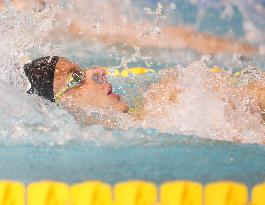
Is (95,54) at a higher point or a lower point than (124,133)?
higher

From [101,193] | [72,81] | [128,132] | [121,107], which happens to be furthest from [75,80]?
[101,193]

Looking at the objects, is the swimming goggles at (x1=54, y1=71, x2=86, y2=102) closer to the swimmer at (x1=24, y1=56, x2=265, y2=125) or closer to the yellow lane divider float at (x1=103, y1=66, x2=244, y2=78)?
the swimmer at (x1=24, y1=56, x2=265, y2=125)

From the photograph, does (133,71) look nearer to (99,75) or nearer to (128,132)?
(99,75)

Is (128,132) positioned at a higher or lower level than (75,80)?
lower

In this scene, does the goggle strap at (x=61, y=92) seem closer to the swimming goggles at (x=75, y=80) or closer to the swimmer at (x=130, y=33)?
the swimming goggles at (x=75, y=80)

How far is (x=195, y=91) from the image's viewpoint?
1473 millimetres

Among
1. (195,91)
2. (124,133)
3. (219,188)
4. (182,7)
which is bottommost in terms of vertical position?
(219,188)

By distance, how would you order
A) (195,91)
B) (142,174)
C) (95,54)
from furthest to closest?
1. (95,54)
2. (195,91)
3. (142,174)

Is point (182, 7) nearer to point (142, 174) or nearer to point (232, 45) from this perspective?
point (232, 45)

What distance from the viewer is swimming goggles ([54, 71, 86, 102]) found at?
1.54m

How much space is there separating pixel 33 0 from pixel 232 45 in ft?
1.98

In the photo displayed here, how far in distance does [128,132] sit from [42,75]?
1.13ft

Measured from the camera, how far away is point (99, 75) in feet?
5.04

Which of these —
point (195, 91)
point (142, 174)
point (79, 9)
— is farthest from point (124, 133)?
point (79, 9)
